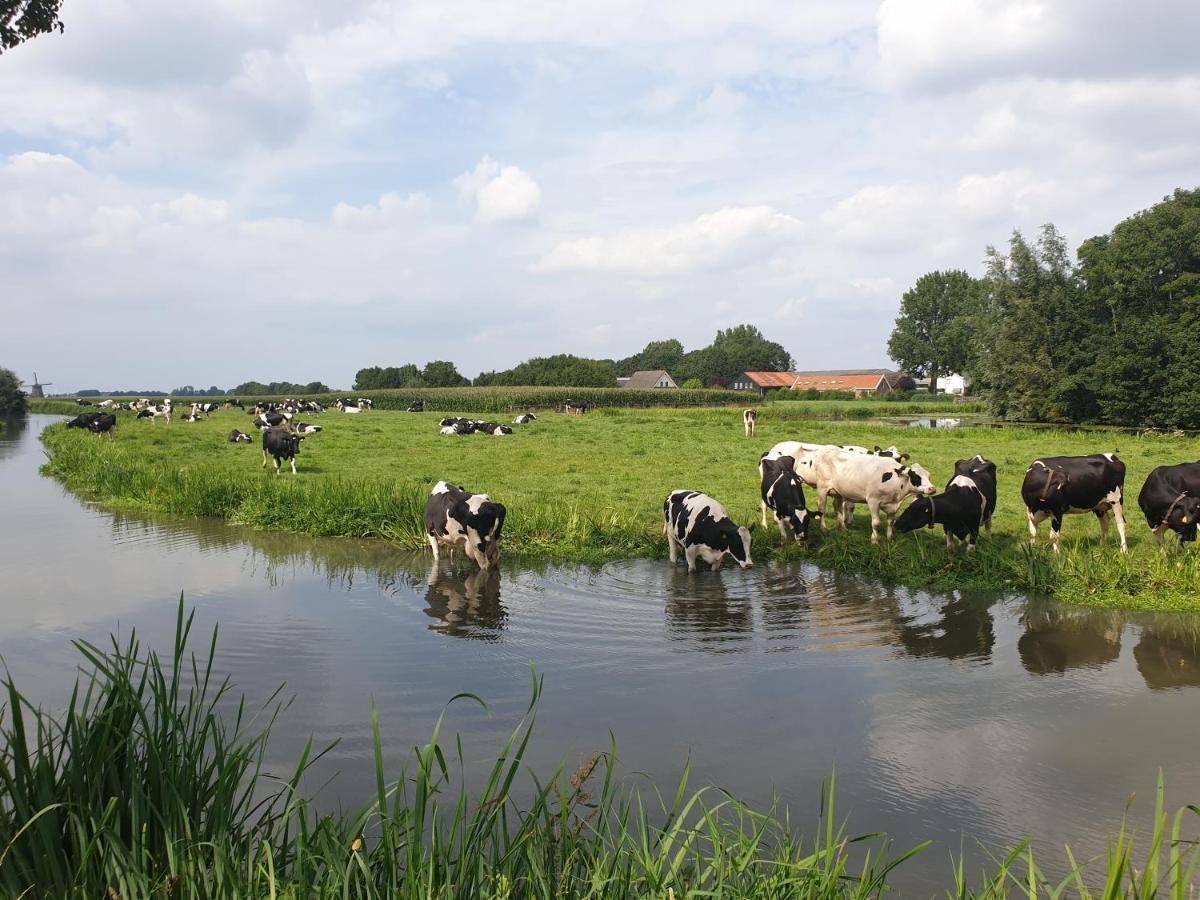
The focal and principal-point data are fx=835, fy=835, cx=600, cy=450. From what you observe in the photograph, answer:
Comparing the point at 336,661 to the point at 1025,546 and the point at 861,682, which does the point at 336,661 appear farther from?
the point at 1025,546

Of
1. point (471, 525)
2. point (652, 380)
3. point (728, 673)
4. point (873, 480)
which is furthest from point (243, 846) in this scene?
point (652, 380)

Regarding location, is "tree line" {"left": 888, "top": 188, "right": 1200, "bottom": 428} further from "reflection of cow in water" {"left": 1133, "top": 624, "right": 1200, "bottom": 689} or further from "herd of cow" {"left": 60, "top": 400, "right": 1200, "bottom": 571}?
"reflection of cow in water" {"left": 1133, "top": 624, "right": 1200, "bottom": 689}

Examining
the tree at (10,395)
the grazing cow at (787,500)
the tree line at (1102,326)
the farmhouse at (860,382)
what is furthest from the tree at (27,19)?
the farmhouse at (860,382)

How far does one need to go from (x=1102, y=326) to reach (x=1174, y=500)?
4824 cm

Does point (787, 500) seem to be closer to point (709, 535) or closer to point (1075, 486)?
point (709, 535)

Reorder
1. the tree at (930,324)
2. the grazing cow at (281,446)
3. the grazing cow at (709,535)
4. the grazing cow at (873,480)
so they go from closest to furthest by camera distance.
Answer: the grazing cow at (709,535), the grazing cow at (873,480), the grazing cow at (281,446), the tree at (930,324)

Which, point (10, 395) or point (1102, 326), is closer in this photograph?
point (1102, 326)

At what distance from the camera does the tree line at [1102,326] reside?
48.7 meters

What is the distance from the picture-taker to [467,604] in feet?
36.7

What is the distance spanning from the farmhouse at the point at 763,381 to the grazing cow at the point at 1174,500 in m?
119

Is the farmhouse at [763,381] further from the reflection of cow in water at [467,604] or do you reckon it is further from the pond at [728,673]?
the pond at [728,673]

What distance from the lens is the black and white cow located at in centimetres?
1256

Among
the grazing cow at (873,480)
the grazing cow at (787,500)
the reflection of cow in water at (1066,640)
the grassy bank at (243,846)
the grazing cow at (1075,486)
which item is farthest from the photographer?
the grazing cow at (873,480)

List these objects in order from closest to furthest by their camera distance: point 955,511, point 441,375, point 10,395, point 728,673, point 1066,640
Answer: point 728,673, point 1066,640, point 955,511, point 10,395, point 441,375
